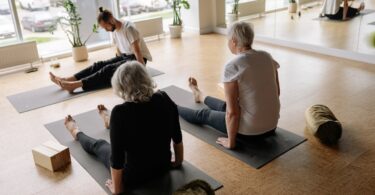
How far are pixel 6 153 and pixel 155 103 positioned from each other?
1.52 meters

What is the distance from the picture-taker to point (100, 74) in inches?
153

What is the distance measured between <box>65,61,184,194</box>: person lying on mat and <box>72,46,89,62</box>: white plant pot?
3.34m

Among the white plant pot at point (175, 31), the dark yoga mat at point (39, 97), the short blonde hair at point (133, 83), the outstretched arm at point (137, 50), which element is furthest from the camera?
the white plant pot at point (175, 31)

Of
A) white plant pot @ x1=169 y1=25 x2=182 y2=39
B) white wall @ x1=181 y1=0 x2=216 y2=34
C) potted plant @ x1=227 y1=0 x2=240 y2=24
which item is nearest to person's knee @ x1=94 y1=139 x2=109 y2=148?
white plant pot @ x1=169 y1=25 x2=182 y2=39

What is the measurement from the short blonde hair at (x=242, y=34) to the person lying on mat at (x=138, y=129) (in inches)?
24.5

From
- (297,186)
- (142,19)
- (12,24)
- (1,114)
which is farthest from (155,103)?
(142,19)

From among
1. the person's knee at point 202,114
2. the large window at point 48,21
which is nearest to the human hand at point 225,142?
the person's knee at point 202,114

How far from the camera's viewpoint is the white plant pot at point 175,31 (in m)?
6.22

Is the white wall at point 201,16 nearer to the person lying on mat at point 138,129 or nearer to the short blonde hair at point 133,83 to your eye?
the person lying on mat at point 138,129

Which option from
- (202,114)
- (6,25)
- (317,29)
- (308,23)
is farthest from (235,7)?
(202,114)

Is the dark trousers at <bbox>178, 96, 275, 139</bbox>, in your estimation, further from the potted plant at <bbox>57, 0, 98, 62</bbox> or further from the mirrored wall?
the potted plant at <bbox>57, 0, 98, 62</bbox>

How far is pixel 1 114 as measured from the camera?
11.4 ft

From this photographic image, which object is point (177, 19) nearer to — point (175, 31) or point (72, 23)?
point (175, 31)

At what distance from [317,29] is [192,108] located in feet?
9.25
